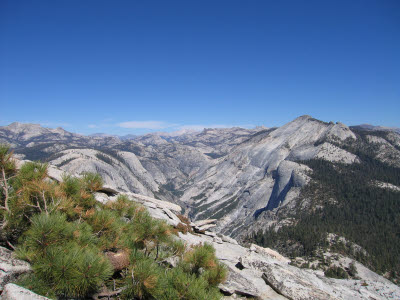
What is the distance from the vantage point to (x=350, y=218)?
420 feet

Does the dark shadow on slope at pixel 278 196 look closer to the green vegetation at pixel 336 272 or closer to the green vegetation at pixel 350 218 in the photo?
the green vegetation at pixel 350 218

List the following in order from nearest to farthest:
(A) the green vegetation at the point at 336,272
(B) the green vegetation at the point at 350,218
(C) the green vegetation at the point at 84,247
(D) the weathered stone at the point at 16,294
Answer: (D) the weathered stone at the point at 16,294
(C) the green vegetation at the point at 84,247
(A) the green vegetation at the point at 336,272
(B) the green vegetation at the point at 350,218

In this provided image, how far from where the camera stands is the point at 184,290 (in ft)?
16.2

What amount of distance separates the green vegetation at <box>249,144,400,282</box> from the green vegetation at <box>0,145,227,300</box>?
95.5 m

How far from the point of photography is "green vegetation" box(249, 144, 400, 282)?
90.4 meters

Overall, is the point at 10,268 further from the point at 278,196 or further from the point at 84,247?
the point at 278,196

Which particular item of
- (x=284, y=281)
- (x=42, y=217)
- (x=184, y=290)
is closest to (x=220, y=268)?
(x=184, y=290)

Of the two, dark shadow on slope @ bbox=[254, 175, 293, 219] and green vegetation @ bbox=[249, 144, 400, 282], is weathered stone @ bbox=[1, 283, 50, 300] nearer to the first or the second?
green vegetation @ bbox=[249, 144, 400, 282]

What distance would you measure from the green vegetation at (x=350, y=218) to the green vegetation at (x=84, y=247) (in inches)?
3759

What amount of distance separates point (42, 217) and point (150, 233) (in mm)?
3248

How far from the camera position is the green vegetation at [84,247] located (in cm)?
406

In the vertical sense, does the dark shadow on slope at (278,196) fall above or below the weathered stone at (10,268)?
below

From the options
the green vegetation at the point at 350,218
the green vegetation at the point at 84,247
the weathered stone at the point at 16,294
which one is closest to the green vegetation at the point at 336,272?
the green vegetation at the point at 350,218

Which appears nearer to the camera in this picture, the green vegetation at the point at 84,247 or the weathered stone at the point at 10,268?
the weathered stone at the point at 10,268
